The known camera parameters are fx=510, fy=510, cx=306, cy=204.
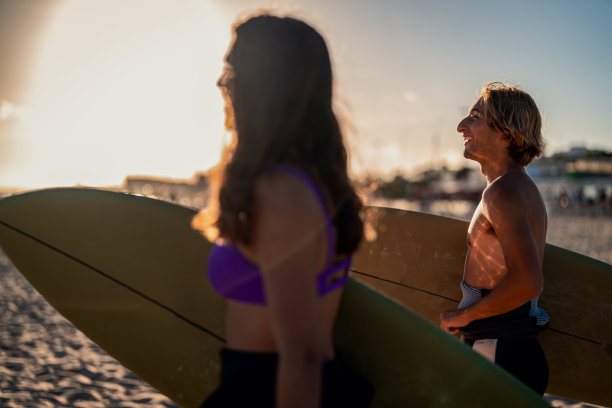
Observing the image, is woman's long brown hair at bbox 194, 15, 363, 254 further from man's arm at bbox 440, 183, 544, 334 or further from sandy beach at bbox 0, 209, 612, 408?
sandy beach at bbox 0, 209, 612, 408

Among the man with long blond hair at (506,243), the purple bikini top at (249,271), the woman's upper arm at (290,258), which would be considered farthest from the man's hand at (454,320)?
the woman's upper arm at (290,258)

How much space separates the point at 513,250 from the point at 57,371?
3.46 meters

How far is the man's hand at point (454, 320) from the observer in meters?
1.88

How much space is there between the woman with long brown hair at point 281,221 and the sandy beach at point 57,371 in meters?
2.61

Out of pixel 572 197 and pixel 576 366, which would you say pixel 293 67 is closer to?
pixel 576 366

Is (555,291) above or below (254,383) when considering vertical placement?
below

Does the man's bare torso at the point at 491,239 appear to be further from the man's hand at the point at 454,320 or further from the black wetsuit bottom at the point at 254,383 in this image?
the black wetsuit bottom at the point at 254,383

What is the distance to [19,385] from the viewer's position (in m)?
3.42

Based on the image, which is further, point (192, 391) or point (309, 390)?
point (192, 391)

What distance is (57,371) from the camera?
377 cm

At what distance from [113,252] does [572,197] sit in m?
39.9

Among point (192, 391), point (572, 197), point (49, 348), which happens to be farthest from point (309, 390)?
point (572, 197)

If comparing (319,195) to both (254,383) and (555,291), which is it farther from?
(555,291)

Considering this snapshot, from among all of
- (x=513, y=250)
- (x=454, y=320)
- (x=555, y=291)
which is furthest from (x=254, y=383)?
(x=555, y=291)
